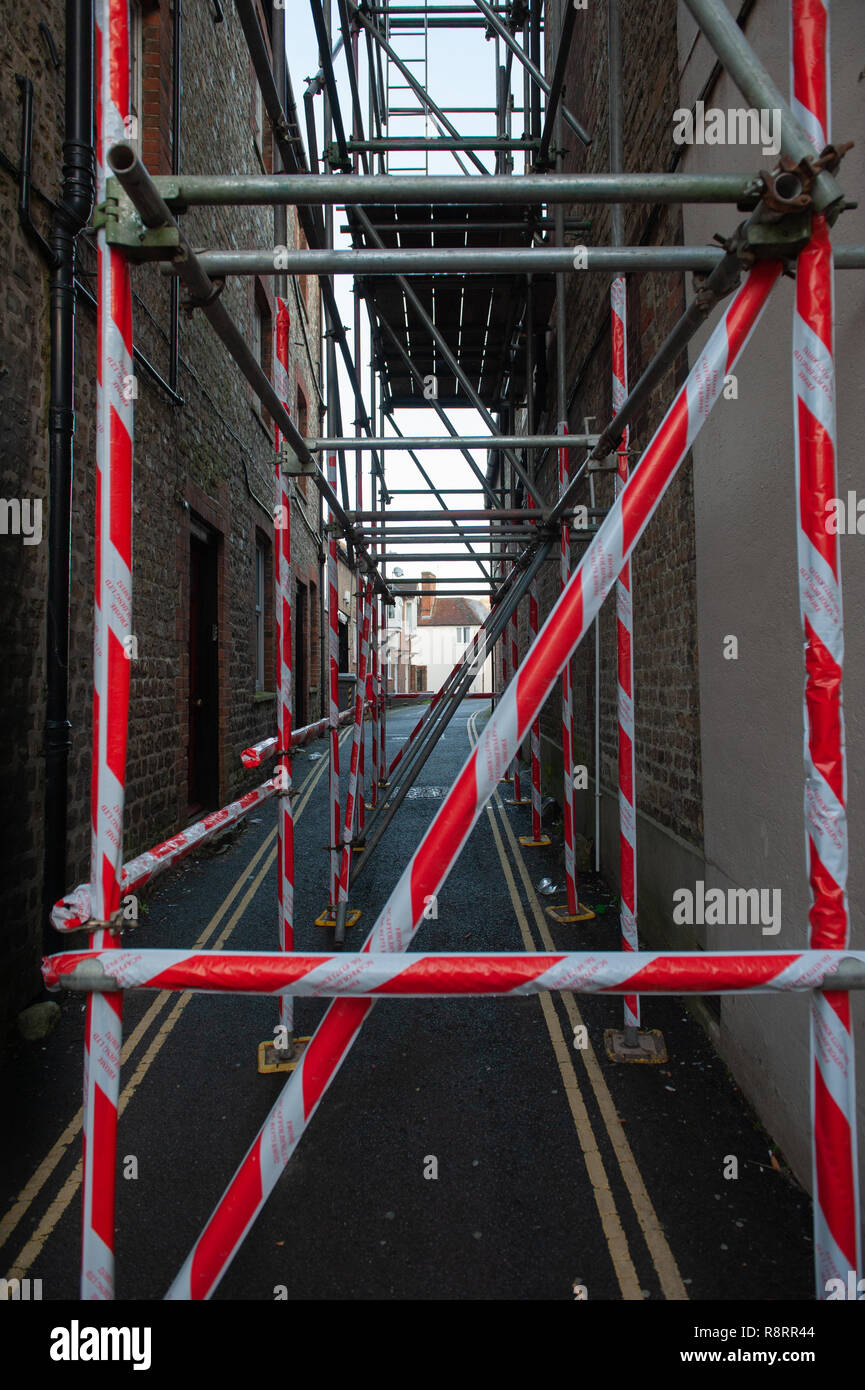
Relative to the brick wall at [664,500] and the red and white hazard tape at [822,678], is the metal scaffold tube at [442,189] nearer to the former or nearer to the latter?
the red and white hazard tape at [822,678]

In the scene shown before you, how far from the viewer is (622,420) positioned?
309cm

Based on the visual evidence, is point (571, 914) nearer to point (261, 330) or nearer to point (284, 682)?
point (284, 682)

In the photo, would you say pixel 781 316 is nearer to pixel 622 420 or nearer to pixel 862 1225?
pixel 622 420

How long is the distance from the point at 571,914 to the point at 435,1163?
2530mm

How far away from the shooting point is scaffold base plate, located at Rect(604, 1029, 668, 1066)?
329 centimetres

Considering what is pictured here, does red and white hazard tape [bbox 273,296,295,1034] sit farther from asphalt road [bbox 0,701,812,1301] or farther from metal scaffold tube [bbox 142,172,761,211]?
metal scaffold tube [bbox 142,172,761,211]

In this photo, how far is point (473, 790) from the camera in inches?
60.5

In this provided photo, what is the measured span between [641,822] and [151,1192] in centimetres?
330

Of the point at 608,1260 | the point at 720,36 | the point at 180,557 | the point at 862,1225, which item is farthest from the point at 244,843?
the point at 720,36

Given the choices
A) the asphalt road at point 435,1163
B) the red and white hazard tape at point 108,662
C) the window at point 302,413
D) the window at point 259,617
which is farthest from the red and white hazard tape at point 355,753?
the window at point 302,413

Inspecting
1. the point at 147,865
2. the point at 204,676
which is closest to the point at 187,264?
the point at 147,865

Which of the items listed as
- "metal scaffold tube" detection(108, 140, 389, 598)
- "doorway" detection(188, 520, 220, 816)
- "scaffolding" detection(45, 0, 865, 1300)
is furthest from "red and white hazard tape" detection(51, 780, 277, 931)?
"doorway" detection(188, 520, 220, 816)

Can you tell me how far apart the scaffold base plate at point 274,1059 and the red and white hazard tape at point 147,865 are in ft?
3.16

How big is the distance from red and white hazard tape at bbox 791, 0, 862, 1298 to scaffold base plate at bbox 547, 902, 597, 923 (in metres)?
3.48
